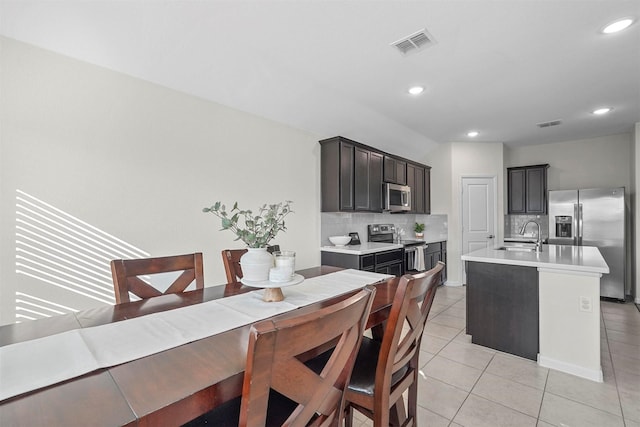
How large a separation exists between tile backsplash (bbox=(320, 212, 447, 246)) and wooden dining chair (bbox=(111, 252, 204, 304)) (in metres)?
2.28

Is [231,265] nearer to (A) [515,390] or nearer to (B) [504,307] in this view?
(A) [515,390]

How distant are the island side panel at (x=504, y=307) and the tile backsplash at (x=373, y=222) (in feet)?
5.92

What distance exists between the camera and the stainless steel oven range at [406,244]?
4625 mm

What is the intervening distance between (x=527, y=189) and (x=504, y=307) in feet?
12.5

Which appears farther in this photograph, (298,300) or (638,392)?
(638,392)

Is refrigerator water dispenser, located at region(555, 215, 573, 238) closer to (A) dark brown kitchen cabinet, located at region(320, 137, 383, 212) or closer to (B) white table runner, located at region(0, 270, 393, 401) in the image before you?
(A) dark brown kitchen cabinet, located at region(320, 137, 383, 212)

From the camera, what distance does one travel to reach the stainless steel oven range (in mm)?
4625

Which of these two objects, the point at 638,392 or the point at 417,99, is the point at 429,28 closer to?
the point at 417,99

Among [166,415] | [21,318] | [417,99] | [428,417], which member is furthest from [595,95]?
[21,318]

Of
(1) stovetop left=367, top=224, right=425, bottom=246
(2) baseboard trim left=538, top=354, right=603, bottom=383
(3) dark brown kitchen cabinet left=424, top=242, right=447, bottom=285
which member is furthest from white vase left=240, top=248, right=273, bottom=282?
(3) dark brown kitchen cabinet left=424, top=242, right=447, bottom=285

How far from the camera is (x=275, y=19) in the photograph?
209 centimetres

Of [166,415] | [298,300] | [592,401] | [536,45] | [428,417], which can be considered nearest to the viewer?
[166,415]

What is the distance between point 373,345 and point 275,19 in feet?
7.27

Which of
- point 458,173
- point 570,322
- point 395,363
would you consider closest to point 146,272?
point 395,363
